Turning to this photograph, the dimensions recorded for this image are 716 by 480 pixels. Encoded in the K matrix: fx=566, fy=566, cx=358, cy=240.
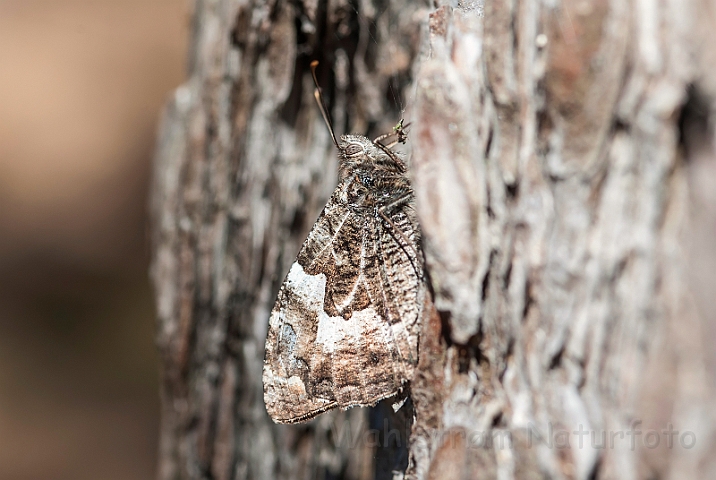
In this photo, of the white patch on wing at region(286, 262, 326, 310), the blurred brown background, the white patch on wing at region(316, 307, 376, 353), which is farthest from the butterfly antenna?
the blurred brown background

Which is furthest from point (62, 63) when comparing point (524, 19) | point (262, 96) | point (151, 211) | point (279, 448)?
point (524, 19)

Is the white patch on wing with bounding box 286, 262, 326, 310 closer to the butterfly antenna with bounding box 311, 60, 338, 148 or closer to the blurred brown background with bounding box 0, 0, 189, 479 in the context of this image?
the butterfly antenna with bounding box 311, 60, 338, 148

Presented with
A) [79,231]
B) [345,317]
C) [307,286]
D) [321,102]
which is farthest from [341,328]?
[79,231]

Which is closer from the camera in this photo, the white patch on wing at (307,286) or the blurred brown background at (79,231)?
the white patch on wing at (307,286)

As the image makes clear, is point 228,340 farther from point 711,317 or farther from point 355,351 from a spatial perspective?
point 711,317

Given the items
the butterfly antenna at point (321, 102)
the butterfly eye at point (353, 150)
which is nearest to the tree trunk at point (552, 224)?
the butterfly antenna at point (321, 102)

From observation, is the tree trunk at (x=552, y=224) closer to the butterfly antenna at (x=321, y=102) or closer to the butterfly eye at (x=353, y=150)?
the butterfly antenna at (x=321, y=102)

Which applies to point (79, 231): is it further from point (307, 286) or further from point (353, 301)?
point (353, 301)
